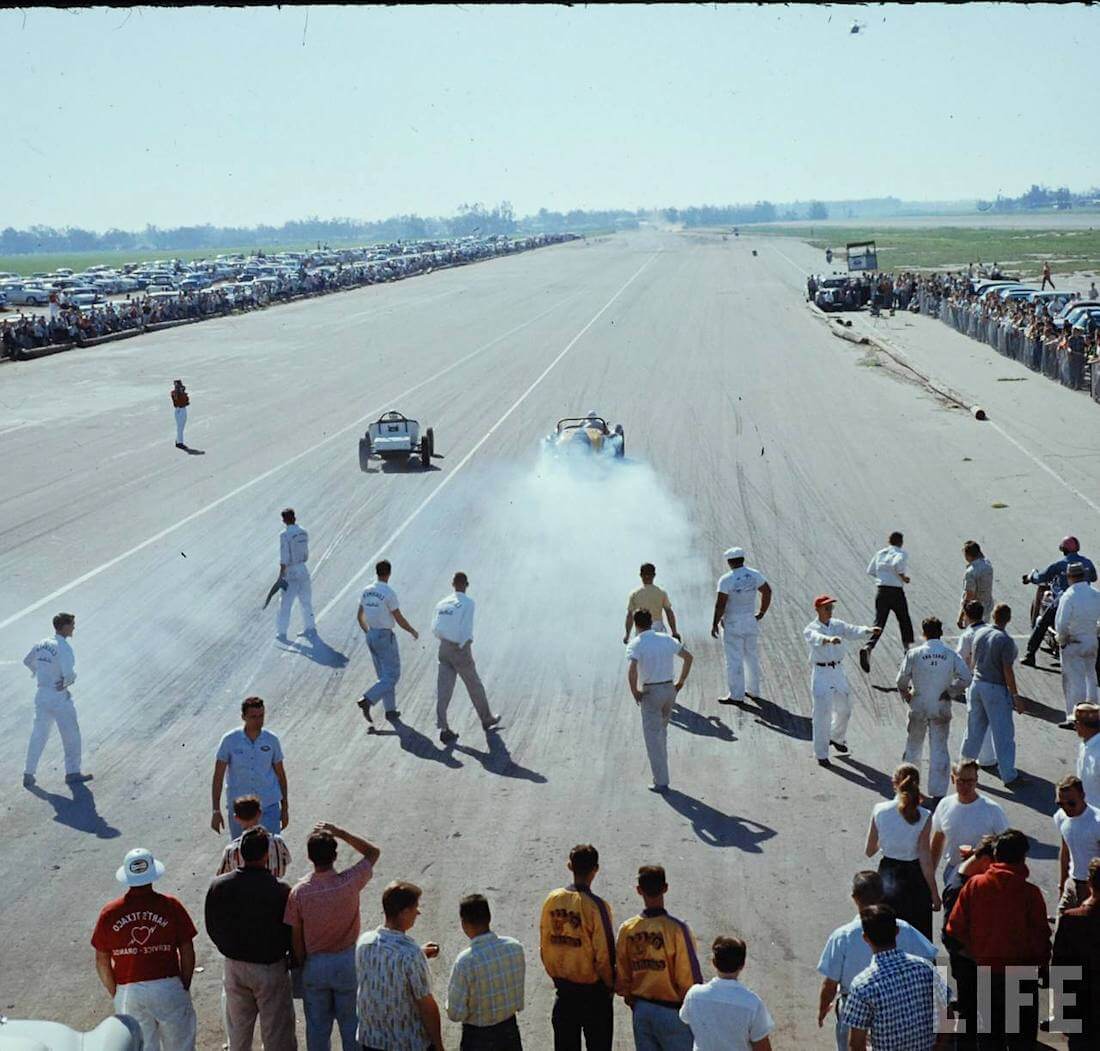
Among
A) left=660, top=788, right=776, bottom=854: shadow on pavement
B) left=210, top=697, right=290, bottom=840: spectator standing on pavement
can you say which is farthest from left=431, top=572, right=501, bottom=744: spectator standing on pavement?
left=210, top=697, right=290, bottom=840: spectator standing on pavement

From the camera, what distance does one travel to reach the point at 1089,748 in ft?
27.8

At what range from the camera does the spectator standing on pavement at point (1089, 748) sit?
27.4 ft

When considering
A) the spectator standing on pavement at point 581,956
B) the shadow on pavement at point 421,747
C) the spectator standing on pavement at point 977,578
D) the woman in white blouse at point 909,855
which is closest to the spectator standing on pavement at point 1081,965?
the woman in white blouse at point 909,855

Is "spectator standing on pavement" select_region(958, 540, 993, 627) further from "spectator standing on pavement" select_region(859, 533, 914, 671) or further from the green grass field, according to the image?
the green grass field

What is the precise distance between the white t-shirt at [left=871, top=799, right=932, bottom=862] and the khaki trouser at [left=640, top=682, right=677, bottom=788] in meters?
3.04

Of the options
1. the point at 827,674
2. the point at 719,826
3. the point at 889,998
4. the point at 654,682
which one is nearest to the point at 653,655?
the point at 654,682

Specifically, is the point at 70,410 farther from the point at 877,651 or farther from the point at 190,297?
the point at 190,297

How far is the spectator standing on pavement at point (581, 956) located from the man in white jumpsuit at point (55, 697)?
21.3 feet

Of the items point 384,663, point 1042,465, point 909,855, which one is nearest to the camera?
point 909,855

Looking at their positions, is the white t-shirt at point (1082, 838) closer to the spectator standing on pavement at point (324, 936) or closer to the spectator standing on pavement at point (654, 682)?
the spectator standing on pavement at point (654, 682)

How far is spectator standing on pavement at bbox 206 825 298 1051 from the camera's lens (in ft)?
20.8

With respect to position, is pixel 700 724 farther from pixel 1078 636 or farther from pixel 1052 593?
pixel 1052 593

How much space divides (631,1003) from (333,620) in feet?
35.0

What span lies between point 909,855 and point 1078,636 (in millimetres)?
5052
